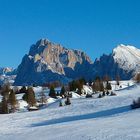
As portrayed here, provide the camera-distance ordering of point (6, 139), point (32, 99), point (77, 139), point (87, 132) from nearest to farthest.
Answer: point (77, 139)
point (87, 132)
point (6, 139)
point (32, 99)

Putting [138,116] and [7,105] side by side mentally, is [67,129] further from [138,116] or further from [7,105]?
[7,105]

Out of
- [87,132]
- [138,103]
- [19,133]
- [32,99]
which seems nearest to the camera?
[87,132]

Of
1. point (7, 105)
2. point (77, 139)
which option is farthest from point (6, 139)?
point (7, 105)

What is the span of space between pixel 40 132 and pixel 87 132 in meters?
5.78

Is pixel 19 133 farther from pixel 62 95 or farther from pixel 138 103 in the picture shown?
pixel 62 95

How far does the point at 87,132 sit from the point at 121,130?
2.83 meters

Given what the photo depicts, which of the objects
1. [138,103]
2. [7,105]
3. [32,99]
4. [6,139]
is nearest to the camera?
[6,139]

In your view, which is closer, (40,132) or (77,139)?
(77,139)

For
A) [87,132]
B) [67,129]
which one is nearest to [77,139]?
[87,132]

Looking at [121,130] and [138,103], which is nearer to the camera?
[121,130]

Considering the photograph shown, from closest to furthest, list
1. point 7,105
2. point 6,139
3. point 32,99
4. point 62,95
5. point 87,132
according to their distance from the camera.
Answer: point 87,132 < point 6,139 < point 7,105 < point 32,99 < point 62,95

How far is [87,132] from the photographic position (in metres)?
36.3

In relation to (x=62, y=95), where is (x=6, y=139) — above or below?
below

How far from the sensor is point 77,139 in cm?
3403
